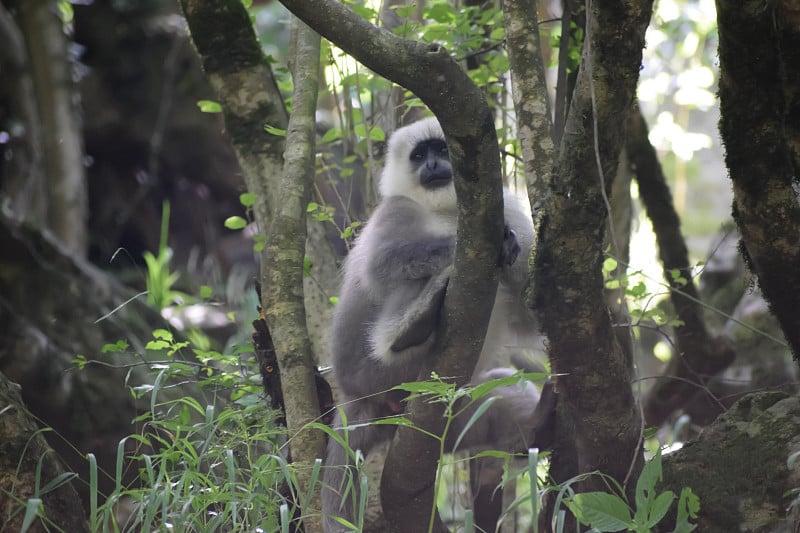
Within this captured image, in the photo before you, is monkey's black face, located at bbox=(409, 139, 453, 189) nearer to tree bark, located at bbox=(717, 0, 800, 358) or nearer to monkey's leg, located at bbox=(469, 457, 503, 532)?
monkey's leg, located at bbox=(469, 457, 503, 532)

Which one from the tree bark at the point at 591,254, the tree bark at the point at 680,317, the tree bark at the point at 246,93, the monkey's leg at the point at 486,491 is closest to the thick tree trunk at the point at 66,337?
the tree bark at the point at 246,93

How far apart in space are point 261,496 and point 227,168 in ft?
23.6

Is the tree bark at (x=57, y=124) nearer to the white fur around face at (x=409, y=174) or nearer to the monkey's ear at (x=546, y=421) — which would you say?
the white fur around face at (x=409, y=174)

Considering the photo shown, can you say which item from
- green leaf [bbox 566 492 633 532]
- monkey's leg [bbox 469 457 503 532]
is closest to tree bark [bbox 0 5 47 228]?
monkey's leg [bbox 469 457 503 532]

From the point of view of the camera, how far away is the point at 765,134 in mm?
2887

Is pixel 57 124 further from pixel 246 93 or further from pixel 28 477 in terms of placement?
pixel 28 477

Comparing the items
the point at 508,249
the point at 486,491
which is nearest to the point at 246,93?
the point at 508,249

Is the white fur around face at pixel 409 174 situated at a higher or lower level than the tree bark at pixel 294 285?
higher

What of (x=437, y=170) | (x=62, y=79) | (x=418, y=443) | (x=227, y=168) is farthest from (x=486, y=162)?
(x=227, y=168)

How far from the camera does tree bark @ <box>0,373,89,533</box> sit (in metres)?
2.68

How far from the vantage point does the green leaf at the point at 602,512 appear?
232 cm

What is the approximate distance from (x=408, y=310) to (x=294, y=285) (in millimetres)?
462

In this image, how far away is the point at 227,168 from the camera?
9.39m

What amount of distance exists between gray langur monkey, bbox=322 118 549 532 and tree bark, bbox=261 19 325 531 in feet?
0.59
